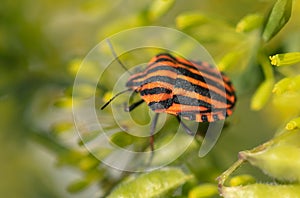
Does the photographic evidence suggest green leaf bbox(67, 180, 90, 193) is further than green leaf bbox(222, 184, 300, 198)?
Yes

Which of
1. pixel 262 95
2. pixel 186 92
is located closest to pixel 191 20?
pixel 186 92

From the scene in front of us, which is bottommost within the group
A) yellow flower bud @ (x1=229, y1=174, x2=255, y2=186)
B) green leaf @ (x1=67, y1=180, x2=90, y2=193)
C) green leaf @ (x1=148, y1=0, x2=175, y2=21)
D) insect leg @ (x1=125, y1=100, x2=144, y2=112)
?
yellow flower bud @ (x1=229, y1=174, x2=255, y2=186)

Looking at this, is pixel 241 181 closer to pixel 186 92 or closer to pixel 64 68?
pixel 186 92

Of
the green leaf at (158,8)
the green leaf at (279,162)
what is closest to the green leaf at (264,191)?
the green leaf at (279,162)

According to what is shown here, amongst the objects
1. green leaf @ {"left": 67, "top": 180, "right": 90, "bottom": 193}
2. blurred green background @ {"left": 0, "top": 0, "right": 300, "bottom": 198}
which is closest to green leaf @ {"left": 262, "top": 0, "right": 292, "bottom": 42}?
blurred green background @ {"left": 0, "top": 0, "right": 300, "bottom": 198}

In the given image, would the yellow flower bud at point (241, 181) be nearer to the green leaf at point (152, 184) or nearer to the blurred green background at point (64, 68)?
the green leaf at point (152, 184)

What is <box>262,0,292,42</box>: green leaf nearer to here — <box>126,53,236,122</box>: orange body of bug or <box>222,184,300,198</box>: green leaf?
<box>126,53,236,122</box>: orange body of bug
